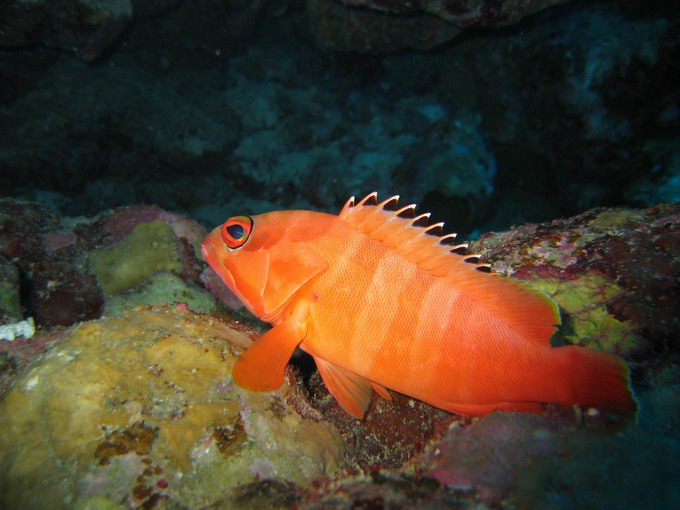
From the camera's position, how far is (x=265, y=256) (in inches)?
102

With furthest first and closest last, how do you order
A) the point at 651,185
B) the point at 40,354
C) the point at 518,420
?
the point at 651,185, the point at 40,354, the point at 518,420

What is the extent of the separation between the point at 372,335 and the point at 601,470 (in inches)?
49.1

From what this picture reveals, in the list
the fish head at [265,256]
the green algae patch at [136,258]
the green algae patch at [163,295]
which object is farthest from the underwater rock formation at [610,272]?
the green algae patch at [136,258]

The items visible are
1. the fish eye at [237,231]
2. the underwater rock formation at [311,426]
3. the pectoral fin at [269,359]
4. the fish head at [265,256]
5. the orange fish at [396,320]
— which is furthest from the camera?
the fish eye at [237,231]

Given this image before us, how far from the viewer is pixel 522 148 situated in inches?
387

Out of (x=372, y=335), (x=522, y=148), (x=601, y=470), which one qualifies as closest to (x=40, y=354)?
(x=372, y=335)

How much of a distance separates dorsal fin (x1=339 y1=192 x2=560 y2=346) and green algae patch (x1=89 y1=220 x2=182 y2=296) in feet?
11.3

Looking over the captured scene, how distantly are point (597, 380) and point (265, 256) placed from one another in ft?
6.76

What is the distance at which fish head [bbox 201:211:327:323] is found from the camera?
247 cm

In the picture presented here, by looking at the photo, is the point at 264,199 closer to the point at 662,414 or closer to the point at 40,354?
the point at 40,354

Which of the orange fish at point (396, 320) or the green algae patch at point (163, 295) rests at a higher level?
the orange fish at point (396, 320)

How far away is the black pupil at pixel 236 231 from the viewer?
104 inches

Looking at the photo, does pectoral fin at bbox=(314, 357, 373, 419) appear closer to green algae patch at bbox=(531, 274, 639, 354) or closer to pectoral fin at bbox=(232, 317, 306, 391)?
pectoral fin at bbox=(232, 317, 306, 391)

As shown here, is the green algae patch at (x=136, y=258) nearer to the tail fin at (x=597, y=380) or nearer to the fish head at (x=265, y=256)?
the fish head at (x=265, y=256)
